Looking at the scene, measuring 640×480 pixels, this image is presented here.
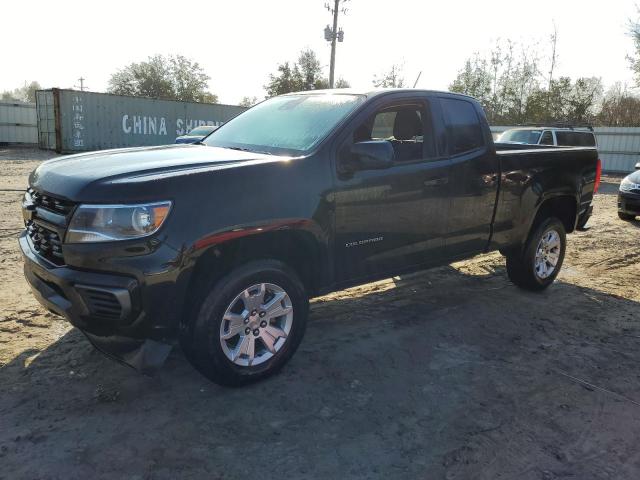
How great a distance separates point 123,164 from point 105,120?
23.0m

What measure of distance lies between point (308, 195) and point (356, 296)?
6.96ft

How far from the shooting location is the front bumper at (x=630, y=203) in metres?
9.89

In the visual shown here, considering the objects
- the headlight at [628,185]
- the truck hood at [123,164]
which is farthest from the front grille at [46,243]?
the headlight at [628,185]

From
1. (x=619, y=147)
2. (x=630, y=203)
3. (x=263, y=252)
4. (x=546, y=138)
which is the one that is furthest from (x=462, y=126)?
(x=619, y=147)

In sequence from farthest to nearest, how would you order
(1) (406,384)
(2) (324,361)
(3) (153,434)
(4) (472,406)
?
(2) (324,361), (1) (406,384), (4) (472,406), (3) (153,434)

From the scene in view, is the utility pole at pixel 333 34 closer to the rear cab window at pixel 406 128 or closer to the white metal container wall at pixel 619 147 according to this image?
the white metal container wall at pixel 619 147

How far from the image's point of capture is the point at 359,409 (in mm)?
3158

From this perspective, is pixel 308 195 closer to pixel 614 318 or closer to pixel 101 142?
pixel 614 318

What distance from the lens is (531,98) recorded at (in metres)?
33.6

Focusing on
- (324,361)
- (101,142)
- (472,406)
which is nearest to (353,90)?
(324,361)

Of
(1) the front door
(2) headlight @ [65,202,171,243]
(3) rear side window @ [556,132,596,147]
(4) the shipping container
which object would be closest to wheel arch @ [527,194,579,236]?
(1) the front door

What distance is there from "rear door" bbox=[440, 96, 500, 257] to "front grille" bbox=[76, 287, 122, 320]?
111 inches

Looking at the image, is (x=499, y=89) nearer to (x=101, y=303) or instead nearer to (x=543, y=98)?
(x=543, y=98)

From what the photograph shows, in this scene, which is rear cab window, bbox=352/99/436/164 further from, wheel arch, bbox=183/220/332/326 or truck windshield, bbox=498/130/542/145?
truck windshield, bbox=498/130/542/145
